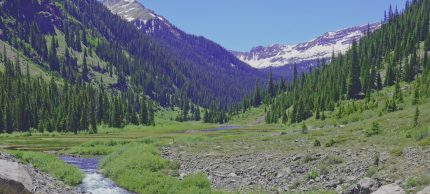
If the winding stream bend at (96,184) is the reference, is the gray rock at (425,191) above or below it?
above

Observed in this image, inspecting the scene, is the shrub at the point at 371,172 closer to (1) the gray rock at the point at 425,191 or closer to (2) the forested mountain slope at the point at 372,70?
(1) the gray rock at the point at 425,191

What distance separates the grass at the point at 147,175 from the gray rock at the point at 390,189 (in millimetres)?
12518

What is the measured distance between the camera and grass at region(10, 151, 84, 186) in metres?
38.0

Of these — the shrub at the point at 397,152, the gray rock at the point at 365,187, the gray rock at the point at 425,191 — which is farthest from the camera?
the shrub at the point at 397,152

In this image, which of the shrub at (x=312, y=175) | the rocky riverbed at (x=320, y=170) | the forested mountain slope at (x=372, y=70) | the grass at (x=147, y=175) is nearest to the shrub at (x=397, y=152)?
the rocky riverbed at (x=320, y=170)

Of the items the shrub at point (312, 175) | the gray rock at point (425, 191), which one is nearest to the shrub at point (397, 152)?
the shrub at point (312, 175)

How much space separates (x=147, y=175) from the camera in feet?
127

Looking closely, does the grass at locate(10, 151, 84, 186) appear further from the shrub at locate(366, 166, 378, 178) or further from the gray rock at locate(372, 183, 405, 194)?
the gray rock at locate(372, 183, 405, 194)

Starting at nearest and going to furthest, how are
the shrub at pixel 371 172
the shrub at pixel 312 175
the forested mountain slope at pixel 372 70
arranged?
the shrub at pixel 371 172 → the shrub at pixel 312 175 → the forested mountain slope at pixel 372 70

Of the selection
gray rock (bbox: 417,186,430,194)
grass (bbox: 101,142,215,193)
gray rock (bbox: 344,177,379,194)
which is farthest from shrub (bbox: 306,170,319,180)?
gray rock (bbox: 417,186,430,194)

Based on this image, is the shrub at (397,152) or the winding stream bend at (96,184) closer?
the shrub at (397,152)

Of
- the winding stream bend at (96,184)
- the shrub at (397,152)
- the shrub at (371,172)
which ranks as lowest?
the winding stream bend at (96,184)

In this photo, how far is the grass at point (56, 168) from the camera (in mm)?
38047

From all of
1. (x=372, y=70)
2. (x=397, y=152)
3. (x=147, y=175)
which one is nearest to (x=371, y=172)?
(x=397, y=152)
